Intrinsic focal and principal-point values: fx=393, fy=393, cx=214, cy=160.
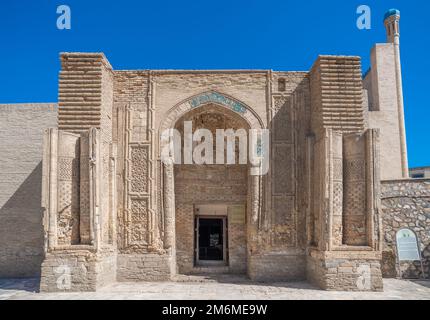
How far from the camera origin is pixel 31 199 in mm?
10289

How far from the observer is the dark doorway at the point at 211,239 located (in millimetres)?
10258

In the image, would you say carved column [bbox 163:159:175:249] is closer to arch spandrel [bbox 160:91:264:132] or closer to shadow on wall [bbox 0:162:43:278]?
arch spandrel [bbox 160:91:264:132]

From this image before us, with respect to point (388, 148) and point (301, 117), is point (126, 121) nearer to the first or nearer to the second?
point (301, 117)

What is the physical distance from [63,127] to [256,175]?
432cm

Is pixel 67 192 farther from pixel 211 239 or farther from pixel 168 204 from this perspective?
pixel 211 239

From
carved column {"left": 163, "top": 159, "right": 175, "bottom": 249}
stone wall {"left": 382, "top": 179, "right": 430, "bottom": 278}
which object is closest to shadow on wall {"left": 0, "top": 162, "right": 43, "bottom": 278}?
carved column {"left": 163, "top": 159, "right": 175, "bottom": 249}

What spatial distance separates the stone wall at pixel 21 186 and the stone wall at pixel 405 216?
8641mm

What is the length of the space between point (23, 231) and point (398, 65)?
13.5 m

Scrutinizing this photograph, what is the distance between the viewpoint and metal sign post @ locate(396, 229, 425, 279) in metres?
9.32

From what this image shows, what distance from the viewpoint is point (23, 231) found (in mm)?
10148

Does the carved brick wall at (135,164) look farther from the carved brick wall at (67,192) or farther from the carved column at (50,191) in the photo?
the carved column at (50,191)

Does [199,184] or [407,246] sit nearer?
[407,246]

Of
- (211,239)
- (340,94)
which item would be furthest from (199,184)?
(340,94)

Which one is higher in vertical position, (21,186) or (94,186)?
(21,186)
